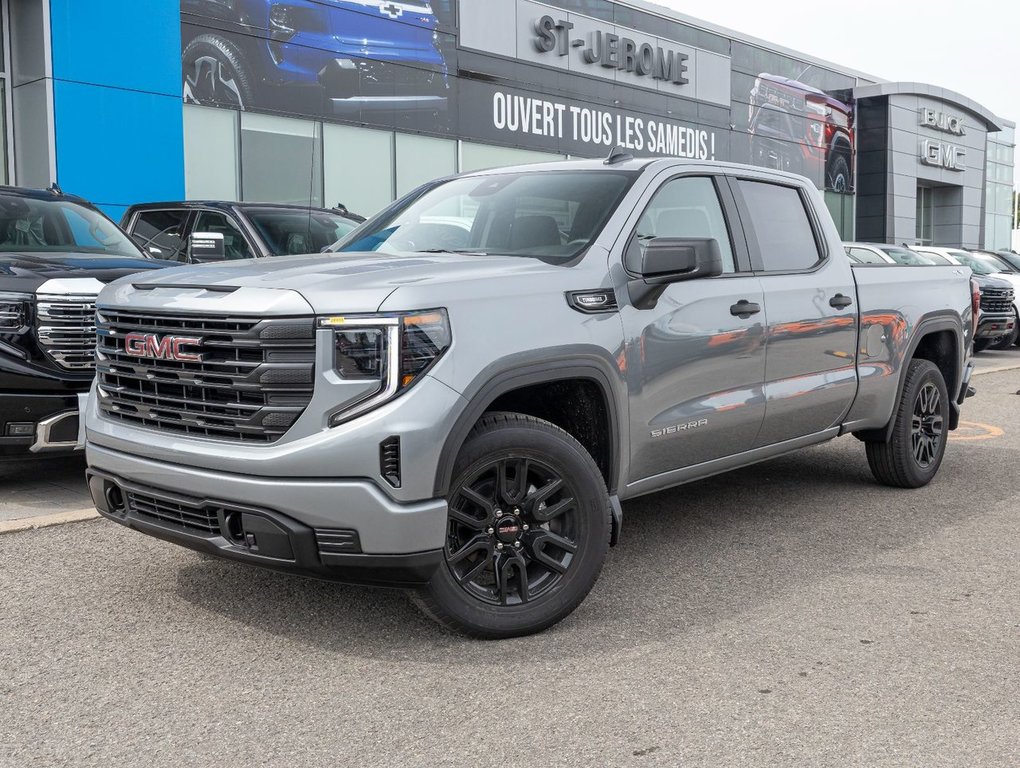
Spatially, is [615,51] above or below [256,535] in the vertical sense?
above

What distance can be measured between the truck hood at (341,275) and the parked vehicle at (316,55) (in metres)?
14.5

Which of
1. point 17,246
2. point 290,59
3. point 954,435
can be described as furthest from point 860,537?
point 290,59

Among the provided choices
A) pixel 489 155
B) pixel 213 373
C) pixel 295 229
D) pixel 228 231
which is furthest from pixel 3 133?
pixel 213 373

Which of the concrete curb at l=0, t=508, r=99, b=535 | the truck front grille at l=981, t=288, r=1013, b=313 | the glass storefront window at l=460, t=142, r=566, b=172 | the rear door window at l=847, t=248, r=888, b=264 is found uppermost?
the glass storefront window at l=460, t=142, r=566, b=172

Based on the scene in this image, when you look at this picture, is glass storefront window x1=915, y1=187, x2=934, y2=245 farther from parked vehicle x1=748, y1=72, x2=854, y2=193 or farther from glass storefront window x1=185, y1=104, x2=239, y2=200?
glass storefront window x1=185, y1=104, x2=239, y2=200

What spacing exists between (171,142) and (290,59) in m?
3.05

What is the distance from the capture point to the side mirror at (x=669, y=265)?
14.4 feet

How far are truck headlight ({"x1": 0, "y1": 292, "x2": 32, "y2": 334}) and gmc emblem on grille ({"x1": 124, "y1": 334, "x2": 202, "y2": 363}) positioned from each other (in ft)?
7.44

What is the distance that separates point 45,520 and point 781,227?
4.07 m

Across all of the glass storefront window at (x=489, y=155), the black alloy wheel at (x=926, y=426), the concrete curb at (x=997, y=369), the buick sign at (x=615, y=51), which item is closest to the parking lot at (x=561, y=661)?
the black alloy wheel at (x=926, y=426)

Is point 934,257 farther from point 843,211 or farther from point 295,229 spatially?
point 843,211

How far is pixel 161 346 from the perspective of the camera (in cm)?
400

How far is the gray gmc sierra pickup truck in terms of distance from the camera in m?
3.64

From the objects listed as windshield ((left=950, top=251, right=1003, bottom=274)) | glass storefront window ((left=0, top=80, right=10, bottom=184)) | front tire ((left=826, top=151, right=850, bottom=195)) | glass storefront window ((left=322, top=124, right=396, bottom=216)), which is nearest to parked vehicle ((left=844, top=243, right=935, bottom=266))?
windshield ((left=950, top=251, right=1003, bottom=274))
